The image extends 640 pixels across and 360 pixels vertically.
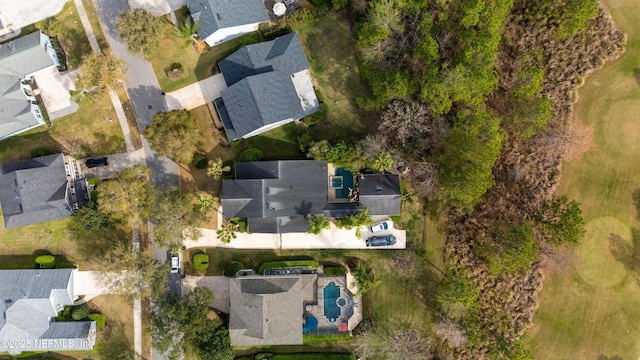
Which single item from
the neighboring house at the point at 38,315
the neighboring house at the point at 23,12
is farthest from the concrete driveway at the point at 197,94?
the neighboring house at the point at 38,315

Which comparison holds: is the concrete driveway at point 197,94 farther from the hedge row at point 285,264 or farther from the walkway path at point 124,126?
the hedge row at point 285,264

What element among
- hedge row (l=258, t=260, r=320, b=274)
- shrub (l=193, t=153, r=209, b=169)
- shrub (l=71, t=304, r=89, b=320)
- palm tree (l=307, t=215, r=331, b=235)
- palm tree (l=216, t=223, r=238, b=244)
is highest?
shrub (l=193, t=153, r=209, b=169)

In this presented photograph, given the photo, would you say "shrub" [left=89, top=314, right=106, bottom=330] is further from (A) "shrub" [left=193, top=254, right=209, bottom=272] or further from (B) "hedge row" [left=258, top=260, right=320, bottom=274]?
(B) "hedge row" [left=258, top=260, right=320, bottom=274]

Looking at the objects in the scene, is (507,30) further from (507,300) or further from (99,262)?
(99,262)

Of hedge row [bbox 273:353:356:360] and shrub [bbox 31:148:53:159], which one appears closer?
hedge row [bbox 273:353:356:360]

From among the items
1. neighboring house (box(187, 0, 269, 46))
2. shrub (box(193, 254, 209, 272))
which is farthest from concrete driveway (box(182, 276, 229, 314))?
neighboring house (box(187, 0, 269, 46))

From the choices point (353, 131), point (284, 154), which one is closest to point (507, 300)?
point (353, 131)
